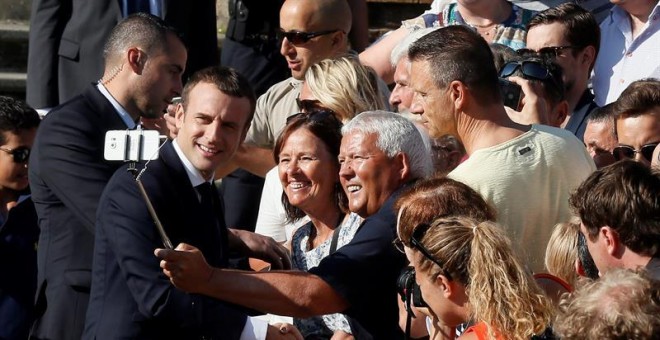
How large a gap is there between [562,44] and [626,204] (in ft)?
7.52

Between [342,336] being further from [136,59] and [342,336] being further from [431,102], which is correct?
[136,59]

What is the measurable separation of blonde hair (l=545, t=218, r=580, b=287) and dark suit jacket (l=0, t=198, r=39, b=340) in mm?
2528

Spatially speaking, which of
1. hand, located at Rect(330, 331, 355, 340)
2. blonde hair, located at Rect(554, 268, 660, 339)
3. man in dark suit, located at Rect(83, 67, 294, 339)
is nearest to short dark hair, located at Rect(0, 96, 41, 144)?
man in dark suit, located at Rect(83, 67, 294, 339)

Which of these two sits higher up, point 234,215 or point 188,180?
point 188,180

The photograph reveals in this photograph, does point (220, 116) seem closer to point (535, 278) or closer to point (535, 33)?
point (535, 278)

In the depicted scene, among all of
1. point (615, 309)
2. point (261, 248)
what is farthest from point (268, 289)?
point (615, 309)

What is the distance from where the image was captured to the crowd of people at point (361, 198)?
3920 mm

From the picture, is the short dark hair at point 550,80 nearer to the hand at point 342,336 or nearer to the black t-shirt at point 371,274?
the black t-shirt at point 371,274

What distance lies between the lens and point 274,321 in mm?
5250

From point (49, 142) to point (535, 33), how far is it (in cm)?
228

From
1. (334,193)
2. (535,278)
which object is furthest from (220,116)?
(535,278)

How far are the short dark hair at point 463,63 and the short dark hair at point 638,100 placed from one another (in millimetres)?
646

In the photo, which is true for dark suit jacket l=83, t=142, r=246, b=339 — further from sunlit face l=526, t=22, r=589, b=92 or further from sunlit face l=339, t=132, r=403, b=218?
sunlit face l=526, t=22, r=589, b=92

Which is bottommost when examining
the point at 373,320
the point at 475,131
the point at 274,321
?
the point at 274,321
